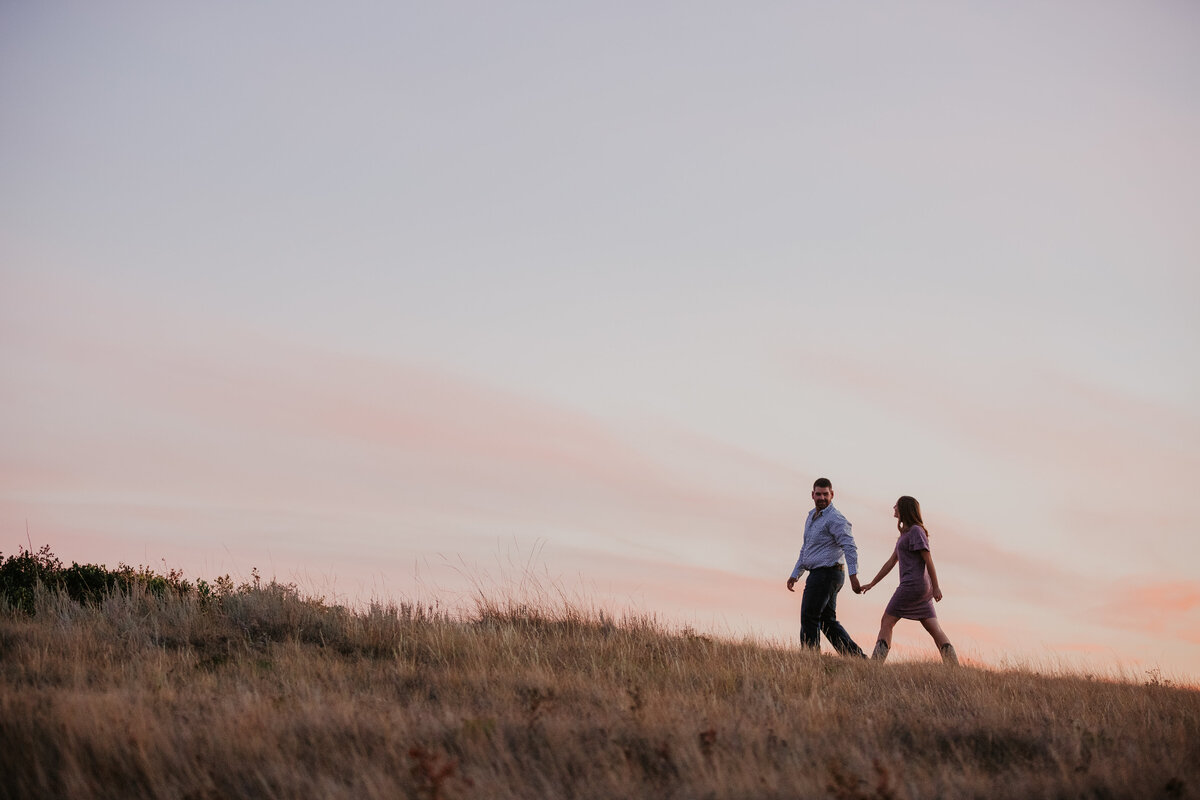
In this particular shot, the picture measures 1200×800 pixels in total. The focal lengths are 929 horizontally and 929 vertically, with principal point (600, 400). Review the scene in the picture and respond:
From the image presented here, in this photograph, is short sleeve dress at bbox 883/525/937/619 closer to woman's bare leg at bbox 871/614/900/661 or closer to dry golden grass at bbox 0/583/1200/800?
woman's bare leg at bbox 871/614/900/661

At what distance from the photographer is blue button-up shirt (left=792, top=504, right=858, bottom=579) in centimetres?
1149

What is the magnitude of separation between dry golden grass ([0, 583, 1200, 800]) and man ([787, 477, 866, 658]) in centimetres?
63

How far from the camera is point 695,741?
654cm

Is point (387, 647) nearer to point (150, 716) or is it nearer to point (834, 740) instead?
point (150, 716)

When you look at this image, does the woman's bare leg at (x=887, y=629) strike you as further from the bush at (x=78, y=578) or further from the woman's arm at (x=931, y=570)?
the bush at (x=78, y=578)

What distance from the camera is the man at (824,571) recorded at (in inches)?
457

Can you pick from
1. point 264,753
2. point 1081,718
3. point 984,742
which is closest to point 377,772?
point 264,753

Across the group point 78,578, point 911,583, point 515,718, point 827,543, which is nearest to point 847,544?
point 827,543

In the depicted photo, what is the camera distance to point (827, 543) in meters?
11.7

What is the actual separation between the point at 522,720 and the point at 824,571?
5779 millimetres

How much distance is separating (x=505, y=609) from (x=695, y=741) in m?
7.28

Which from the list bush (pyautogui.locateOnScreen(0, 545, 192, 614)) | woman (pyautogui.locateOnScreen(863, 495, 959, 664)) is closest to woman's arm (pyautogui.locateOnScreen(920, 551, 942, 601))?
woman (pyautogui.locateOnScreen(863, 495, 959, 664))

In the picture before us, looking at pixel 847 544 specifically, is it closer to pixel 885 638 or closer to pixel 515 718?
pixel 885 638

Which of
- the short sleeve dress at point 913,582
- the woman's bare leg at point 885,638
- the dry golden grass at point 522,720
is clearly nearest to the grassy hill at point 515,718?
the dry golden grass at point 522,720
